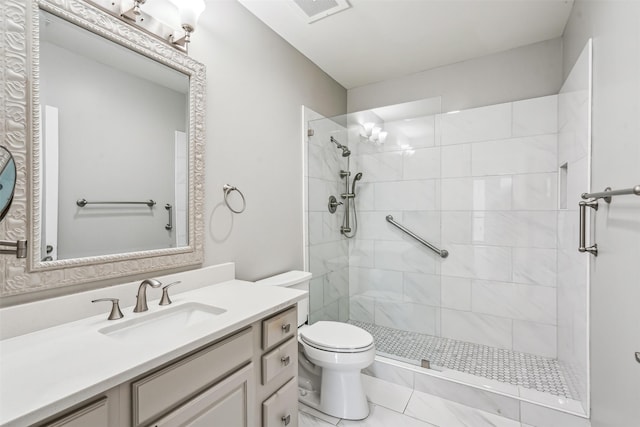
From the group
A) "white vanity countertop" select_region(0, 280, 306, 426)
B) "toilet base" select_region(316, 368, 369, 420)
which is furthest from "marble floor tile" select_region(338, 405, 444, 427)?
"white vanity countertop" select_region(0, 280, 306, 426)

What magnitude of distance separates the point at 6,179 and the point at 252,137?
1307 millimetres

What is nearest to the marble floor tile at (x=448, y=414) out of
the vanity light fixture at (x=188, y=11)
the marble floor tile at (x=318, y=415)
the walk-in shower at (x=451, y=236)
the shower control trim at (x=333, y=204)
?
the walk-in shower at (x=451, y=236)

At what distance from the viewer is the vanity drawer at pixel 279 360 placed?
1214mm

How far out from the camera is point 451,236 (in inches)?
101

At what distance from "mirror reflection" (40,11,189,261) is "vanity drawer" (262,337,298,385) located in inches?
27.4

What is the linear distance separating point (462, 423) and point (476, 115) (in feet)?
7.26

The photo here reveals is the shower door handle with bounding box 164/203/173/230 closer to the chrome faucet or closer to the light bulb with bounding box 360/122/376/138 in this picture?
the chrome faucet

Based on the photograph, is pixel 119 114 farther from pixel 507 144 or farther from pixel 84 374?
pixel 507 144

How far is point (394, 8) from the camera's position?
6.15ft

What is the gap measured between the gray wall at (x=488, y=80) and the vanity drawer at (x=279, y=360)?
91.4 inches

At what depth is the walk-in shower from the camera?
2.21 m

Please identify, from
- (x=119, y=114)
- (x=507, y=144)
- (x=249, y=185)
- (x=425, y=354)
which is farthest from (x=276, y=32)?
(x=425, y=354)

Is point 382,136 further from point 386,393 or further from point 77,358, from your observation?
point 77,358

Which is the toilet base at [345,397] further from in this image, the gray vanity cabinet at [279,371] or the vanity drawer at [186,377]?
the vanity drawer at [186,377]
